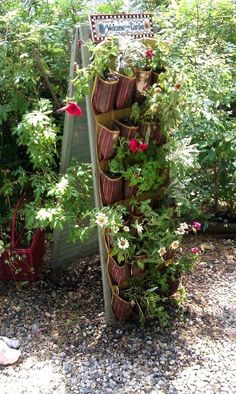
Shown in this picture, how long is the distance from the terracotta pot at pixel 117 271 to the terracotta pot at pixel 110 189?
292 millimetres

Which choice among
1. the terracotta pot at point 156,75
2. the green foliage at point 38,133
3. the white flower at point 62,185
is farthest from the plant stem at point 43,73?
the terracotta pot at point 156,75

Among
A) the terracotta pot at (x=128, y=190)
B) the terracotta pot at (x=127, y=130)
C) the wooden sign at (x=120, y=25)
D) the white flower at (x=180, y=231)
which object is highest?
the wooden sign at (x=120, y=25)

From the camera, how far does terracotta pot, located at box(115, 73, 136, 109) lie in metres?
1.92

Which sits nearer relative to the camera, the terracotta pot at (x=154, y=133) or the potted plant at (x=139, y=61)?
the potted plant at (x=139, y=61)

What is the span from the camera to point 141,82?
2.00m

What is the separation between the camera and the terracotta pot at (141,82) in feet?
6.49

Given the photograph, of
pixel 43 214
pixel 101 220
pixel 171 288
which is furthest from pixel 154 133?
pixel 171 288

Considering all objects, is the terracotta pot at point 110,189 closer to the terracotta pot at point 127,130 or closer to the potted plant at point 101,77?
the terracotta pot at point 127,130

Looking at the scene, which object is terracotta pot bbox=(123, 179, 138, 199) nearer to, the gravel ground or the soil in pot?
the soil in pot

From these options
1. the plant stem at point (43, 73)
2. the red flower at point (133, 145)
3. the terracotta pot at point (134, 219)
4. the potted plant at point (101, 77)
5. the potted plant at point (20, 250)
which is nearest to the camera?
the potted plant at point (101, 77)

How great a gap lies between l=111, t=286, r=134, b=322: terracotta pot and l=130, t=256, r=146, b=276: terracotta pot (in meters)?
0.12

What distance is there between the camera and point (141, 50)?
1.93m

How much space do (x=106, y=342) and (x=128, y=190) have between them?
0.79 metres

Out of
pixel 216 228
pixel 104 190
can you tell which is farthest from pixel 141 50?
pixel 216 228
